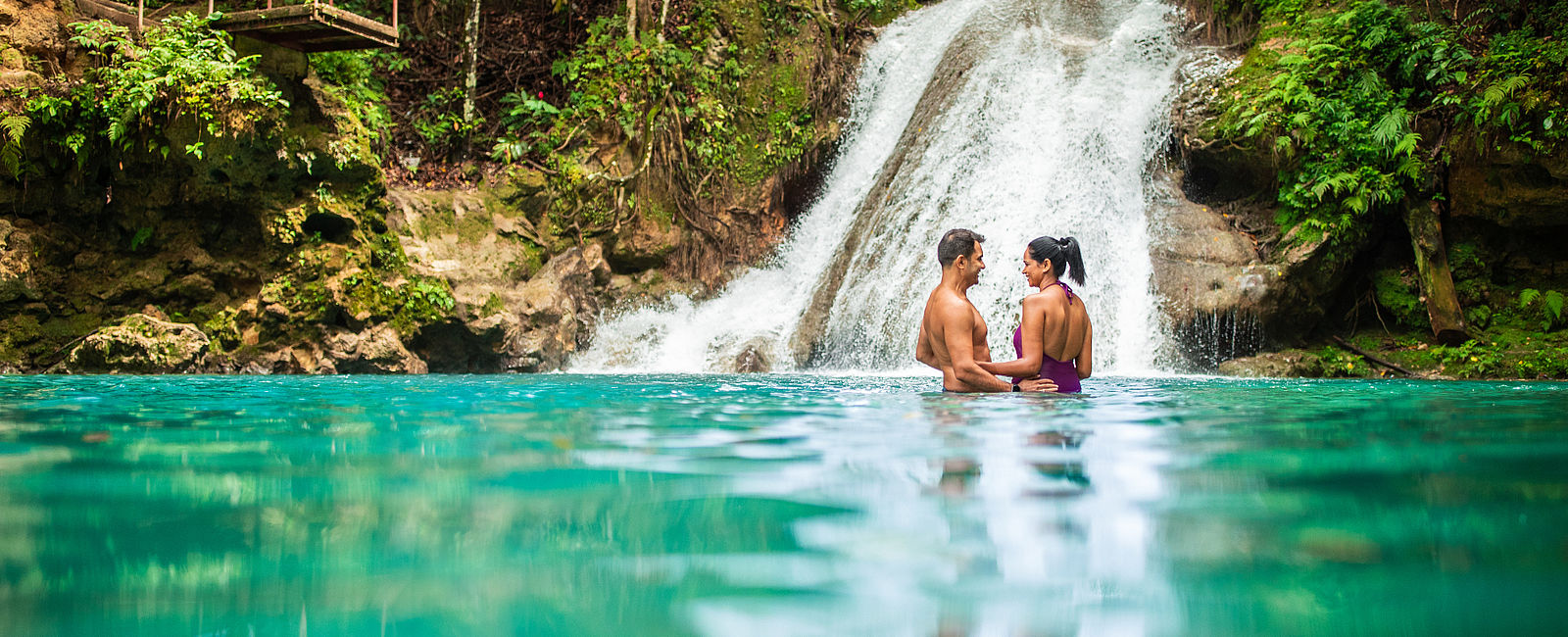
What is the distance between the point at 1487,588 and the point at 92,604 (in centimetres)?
199

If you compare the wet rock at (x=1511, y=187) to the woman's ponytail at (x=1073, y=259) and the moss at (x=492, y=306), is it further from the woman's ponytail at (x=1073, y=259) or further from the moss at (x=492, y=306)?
the moss at (x=492, y=306)

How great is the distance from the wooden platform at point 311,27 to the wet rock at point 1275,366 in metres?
9.23

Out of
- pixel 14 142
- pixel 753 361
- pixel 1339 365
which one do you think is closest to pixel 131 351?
pixel 14 142

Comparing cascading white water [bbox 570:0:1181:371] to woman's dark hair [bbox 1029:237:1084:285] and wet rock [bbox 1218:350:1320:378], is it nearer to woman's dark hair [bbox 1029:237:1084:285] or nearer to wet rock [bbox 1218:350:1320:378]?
wet rock [bbox 1218:350:1320:378]

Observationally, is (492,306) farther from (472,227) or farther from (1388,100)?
(1388,100)

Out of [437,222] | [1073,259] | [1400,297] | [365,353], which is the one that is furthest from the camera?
[437,222]

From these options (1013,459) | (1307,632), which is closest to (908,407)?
(1013,459)

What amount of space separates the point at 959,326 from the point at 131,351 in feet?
25.5

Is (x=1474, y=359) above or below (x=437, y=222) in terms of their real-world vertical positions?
below

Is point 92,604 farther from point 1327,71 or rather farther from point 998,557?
point 1327,71

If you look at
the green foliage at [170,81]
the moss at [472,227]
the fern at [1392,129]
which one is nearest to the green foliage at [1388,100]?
the fern at [1392,129]

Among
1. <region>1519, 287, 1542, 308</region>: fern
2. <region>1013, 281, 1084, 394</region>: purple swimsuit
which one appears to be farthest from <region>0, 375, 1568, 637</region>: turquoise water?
<region>1519, 287, 1542, 308</region>: fern

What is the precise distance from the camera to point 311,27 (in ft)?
28.9

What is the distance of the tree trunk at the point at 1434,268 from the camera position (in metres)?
10.2
